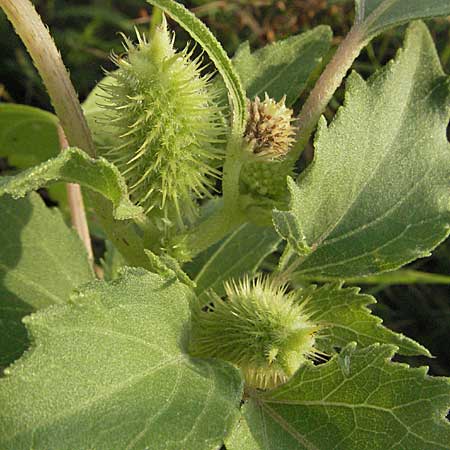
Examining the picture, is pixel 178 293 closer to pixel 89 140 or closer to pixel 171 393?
pixel 171 393

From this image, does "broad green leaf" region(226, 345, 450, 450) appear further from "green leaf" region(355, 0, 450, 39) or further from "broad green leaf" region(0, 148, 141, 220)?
"green leaf" region(355, 0, 450, 39)

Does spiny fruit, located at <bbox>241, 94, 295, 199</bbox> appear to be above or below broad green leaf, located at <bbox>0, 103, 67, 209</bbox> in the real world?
above

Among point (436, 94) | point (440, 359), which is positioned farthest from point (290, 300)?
point (440, 359)

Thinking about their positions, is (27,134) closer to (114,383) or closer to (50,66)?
(50,66)

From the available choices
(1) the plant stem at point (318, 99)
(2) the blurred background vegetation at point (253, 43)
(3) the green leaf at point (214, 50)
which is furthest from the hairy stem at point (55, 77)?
(2) the blurred background vegetation at point (253, 43)

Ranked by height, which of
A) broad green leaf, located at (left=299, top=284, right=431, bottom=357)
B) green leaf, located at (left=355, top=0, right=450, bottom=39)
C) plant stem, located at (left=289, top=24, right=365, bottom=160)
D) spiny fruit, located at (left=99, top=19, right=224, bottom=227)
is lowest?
broad green leaf, located at (left=299, top=284, right=431, bottom=357)

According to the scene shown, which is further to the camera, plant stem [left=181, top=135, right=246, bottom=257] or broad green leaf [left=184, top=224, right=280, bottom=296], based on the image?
broad green leaf [left=184, top=224, right=280, bottom=296]

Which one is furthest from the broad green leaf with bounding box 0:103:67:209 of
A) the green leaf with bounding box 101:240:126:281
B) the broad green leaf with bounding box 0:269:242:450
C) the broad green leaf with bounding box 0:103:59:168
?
the broad green leaf with bounding box 0:269:242:450
